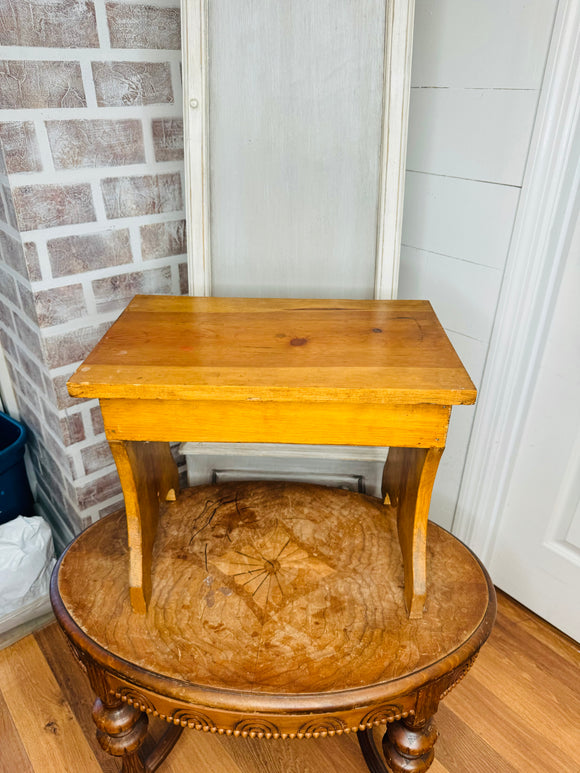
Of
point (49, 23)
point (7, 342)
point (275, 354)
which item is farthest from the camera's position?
point (7, 342)

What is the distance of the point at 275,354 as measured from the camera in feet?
2.80

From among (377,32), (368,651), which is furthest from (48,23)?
(368,651)

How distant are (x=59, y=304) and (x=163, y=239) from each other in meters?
0.26

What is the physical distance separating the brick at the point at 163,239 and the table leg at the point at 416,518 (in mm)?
675

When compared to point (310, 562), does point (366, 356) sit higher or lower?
higher

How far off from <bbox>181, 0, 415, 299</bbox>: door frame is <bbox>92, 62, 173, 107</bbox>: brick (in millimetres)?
141

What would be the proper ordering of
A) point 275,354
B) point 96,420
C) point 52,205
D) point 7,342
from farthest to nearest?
point 7,342
point 96,420
point 52,205
point 275,354

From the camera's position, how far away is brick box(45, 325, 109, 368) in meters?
1.20

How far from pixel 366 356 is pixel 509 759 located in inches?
38.0

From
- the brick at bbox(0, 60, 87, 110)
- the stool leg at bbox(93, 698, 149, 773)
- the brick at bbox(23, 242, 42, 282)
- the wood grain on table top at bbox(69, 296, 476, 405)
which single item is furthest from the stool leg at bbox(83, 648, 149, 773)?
the brick at bbox(0, 60, 87, 110)

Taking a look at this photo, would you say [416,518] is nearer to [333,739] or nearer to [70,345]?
[333,739]

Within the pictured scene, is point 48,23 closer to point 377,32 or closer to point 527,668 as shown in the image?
point 377,32

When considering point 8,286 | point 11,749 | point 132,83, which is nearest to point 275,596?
point 11,749

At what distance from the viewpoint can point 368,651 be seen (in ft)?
2.83
